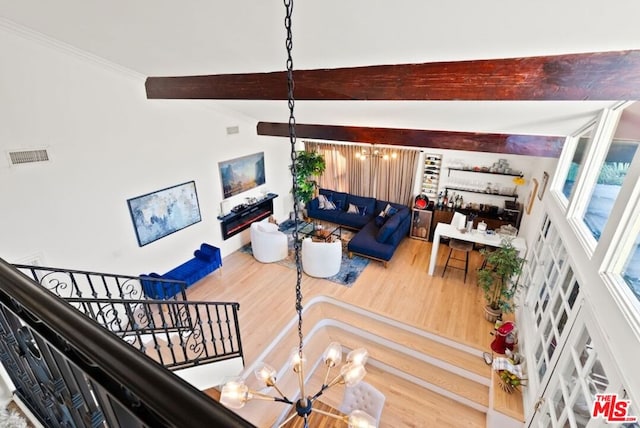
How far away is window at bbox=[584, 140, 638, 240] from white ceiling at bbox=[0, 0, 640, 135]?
46 cm

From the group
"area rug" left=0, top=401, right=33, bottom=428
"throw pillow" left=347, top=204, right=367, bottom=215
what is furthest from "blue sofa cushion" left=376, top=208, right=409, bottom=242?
"area rug" left=0, top=401, right=33, bottom=428

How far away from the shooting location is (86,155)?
3920mm

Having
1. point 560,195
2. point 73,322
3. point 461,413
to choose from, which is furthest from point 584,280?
point 73,322

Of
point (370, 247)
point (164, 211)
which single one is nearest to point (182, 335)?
point (164, 211)

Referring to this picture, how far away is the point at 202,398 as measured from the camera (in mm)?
418

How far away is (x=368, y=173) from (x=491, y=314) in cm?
453

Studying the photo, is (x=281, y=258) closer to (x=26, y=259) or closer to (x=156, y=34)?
(x=26, y=259)

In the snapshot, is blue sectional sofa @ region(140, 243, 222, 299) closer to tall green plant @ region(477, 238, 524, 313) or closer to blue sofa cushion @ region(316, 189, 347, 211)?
blue sofa cushion @ region(316, 189, 347, 211)

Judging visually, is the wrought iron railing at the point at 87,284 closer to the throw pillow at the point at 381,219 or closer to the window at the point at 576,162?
the throw pillow at the point at 381,219

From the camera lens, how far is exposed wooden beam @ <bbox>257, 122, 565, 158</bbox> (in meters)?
4.24

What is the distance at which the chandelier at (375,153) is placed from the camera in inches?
296

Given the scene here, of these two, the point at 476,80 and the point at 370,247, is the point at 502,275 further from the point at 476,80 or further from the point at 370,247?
the point at 476,80

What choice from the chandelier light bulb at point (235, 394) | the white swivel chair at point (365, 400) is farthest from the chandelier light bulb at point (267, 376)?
the white swivel chair at point (365, 400)

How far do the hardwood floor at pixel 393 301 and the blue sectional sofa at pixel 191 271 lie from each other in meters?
0.32
